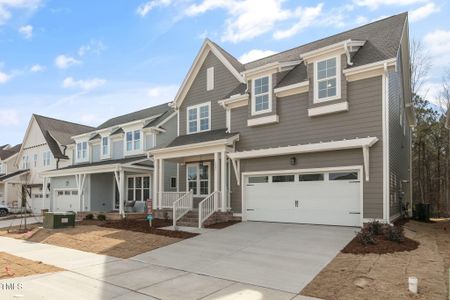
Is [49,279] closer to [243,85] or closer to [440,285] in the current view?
Answer: [440,285]

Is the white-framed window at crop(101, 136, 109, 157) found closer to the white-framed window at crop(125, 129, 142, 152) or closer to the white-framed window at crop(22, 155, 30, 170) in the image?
the white-framed window at crop(125, 129, 142, 152)

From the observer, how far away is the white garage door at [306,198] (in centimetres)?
1252

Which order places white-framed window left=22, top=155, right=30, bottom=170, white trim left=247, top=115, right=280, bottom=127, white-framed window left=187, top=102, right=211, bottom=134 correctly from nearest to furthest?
white trim left=247, top=115, right=280, bottom=127, white-framed window left=187, top=102, right=211, bottom=134, white-framed window left=22, top=155, right=30, bottom=170

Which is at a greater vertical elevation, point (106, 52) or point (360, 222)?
point (106, 52)

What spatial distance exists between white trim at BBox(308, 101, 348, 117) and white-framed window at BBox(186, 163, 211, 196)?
257 inches

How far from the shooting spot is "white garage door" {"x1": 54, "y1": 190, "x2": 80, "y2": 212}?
25144 millimetres

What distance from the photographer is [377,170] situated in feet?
39.1

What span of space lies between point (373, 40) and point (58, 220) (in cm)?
1603

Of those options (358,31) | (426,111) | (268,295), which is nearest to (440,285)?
(268,295)

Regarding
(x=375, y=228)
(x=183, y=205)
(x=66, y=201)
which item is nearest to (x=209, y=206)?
(x=183, y=205)

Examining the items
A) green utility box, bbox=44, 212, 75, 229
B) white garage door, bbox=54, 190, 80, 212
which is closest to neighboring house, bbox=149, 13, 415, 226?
green utility box, bbox=44, 212, 75, 229

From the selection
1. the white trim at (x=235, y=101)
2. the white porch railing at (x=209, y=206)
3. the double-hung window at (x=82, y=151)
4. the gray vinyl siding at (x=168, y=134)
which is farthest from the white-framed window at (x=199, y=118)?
the double-hung window at (x=82, y=151)

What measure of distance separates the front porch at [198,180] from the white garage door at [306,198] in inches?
51.9

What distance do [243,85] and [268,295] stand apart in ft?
39.7
